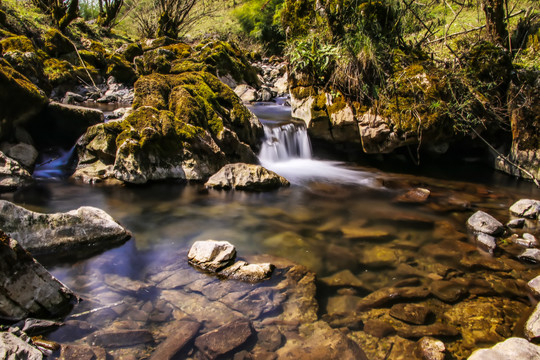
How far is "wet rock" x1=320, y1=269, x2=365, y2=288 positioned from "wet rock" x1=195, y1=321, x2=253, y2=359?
1097 mm

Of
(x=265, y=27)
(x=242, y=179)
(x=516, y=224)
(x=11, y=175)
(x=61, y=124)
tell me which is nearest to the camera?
(x=516, y=224)

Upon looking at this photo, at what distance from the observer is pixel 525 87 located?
675cm

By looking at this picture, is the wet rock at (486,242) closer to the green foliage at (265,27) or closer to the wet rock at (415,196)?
the wet rock at (415,196)

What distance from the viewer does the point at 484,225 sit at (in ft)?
15.2

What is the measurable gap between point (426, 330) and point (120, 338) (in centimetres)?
255

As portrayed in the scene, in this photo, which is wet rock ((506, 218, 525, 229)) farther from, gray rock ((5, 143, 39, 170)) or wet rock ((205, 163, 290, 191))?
gray rock ((5, 143, 39, 170))

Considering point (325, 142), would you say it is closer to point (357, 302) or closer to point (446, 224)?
point (446, 224)

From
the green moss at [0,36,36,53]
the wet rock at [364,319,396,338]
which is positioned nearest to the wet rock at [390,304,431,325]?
the wet rock at [364,319,396,338]

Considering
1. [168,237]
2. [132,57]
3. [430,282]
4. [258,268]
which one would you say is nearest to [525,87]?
[430,282]

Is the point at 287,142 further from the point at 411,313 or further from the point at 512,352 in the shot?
the point at 512,352

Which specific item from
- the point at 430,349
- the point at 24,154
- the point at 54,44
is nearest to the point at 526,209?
the point at 430,349

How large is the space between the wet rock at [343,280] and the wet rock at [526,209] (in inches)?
140

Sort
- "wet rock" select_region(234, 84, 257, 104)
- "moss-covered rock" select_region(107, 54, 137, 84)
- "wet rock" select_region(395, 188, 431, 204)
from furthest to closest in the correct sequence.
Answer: "moss-covered rock" select_region(107, 54, 137, 84) < "wet rock" select_region(234, 84, 257, 104) < "wet rock" select_region(395, 188, 431, 204)

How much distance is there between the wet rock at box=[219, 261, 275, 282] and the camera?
347 cm
